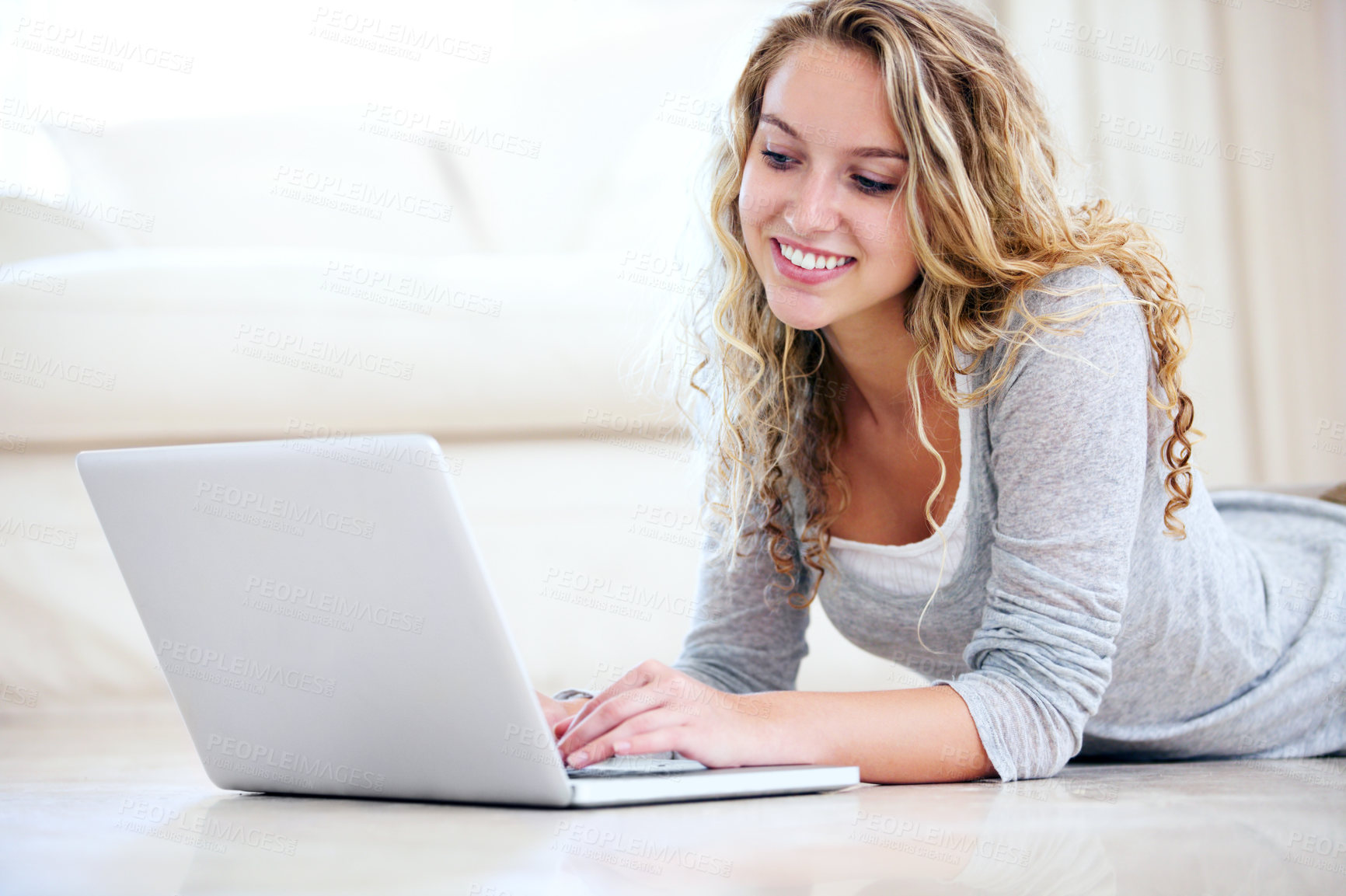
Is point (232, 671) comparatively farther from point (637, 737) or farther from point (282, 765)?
point (637, 737)

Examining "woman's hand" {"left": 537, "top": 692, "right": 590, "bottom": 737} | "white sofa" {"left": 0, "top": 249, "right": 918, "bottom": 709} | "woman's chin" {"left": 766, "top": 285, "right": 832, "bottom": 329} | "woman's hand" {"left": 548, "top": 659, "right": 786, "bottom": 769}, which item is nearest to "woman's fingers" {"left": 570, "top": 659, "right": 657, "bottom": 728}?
"woman's hand" {"left": 548, "top": 659, "right": 786, "bottom": 769}

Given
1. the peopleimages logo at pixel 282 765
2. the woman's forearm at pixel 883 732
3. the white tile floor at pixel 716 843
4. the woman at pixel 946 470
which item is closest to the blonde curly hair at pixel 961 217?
the woman at pixel 946 470

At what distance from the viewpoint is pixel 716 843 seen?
62cm

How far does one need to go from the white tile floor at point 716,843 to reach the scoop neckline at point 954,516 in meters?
0.22

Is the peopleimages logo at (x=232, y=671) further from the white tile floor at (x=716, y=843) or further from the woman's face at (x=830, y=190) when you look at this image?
the woman's face at (x=830, y=190)

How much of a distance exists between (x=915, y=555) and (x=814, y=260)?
10.7 inches

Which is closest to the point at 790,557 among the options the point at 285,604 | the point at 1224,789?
the point at 1224,789

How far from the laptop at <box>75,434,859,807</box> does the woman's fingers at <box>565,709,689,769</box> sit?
12mm

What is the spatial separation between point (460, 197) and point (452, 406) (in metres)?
1.16

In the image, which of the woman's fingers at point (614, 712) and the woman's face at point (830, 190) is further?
the woman's face at point (830, 190)

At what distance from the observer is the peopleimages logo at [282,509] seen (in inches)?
24.4

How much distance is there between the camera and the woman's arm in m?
0.75

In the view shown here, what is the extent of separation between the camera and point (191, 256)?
5.57 feet

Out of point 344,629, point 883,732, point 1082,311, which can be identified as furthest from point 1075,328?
point 344,629
